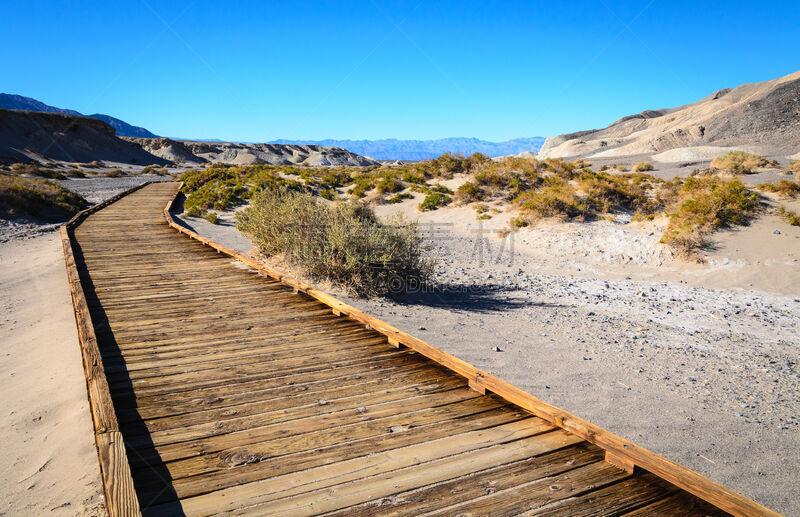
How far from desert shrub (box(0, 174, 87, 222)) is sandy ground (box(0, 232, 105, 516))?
10.0m

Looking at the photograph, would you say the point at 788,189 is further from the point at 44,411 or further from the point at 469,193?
the point at 44,411

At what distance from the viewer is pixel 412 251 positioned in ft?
26.9

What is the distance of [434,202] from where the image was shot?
18266 mm

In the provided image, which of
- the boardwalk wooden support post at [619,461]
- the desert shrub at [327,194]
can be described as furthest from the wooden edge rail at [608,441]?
the desert shrub at [327,194]

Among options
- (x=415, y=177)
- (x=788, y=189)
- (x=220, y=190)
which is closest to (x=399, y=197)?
(x=415, y=177)

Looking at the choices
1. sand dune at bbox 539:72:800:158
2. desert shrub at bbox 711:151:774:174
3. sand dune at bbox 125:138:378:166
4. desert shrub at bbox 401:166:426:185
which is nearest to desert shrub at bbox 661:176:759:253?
desert shrub at bbox 711:151:774:174

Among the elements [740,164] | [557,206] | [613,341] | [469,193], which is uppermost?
[740,164]

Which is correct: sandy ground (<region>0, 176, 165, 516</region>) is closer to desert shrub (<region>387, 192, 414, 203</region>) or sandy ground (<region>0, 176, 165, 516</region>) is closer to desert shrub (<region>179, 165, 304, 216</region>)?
desert shrub (<region>179, 165, 304, 216</region>)

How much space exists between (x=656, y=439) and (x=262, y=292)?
16.4ft

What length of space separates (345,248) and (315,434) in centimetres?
478

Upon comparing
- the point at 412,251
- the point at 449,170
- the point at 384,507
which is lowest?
the point at 384,507

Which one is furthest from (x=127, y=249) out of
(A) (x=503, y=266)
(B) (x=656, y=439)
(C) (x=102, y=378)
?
(B) (x=656, y=439)

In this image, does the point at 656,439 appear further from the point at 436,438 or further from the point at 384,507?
the point at 384,507

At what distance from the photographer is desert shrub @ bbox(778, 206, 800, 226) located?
10.9m
